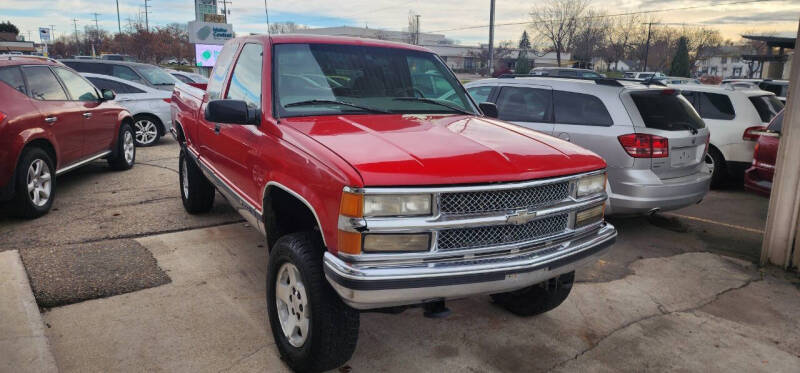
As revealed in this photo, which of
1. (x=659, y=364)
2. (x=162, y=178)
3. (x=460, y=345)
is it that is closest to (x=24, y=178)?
(x=162, y=178)

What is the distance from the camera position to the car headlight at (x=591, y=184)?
317cm

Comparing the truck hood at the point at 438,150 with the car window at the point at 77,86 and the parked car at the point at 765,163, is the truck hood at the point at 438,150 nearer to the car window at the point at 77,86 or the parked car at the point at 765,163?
the parked car at the point at 765,163

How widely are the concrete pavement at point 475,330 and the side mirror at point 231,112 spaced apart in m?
1.36

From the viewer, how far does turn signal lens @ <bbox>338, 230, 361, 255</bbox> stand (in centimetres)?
256

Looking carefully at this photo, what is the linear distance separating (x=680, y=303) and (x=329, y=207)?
10.3 ft

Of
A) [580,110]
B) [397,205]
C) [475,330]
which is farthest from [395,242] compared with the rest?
[580,110]

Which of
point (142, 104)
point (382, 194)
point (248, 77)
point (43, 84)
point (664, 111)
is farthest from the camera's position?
point (142, 104)

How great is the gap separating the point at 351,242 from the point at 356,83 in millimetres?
1645

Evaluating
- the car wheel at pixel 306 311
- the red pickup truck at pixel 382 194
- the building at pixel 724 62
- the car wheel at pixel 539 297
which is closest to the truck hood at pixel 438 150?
the red pickup truck at pixel 382 194

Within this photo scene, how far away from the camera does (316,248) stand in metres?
2.94

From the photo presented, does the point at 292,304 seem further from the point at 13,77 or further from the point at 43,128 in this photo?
the point at 13,77

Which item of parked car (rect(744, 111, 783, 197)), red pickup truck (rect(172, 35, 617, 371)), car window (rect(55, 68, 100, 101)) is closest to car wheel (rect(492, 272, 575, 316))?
red pickup truck (rect(172, 35, 617, 371))

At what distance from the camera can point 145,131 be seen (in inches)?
442

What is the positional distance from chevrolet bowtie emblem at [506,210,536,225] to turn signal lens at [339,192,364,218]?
75cm
